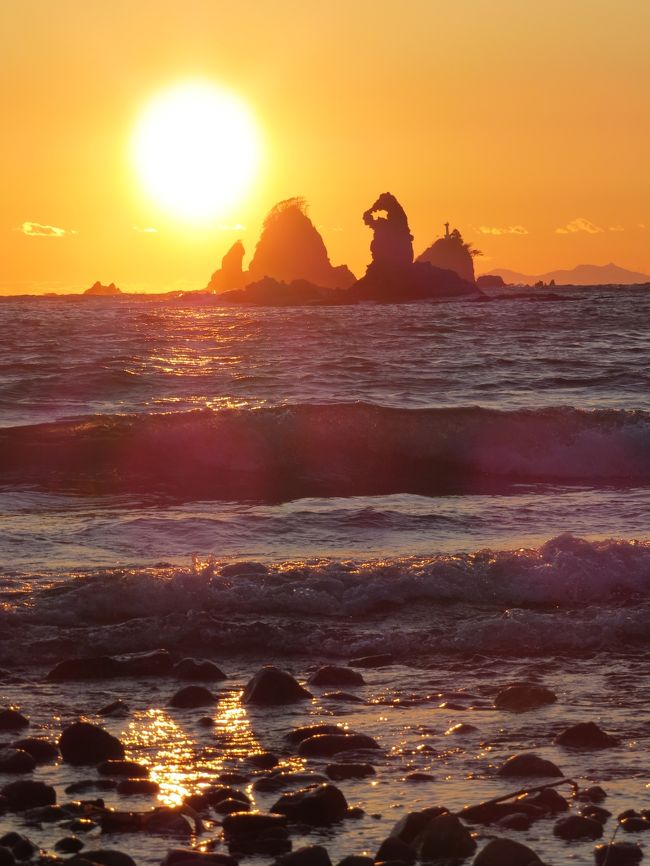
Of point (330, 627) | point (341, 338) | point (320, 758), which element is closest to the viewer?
point (320, 758)

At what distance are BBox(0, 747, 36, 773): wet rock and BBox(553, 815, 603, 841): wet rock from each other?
241 cm

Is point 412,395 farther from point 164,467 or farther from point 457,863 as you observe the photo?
point 457,863

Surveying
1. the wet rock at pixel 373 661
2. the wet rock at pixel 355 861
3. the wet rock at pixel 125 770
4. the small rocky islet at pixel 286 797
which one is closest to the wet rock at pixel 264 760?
the small rocky islet at pixel 286 797

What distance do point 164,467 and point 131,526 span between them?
5540 mm

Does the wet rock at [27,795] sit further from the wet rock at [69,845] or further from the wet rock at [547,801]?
the wet rock at [547,801]

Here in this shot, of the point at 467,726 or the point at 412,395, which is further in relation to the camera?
the point at 412,395

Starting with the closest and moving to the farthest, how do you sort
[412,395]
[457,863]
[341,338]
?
[457,863], [412,395], [341,338]

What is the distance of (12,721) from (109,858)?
75.3 inches

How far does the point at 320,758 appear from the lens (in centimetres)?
575

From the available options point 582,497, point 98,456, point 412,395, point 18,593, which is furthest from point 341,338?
point 18,593

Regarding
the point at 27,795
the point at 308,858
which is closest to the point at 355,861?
the point at 308,858

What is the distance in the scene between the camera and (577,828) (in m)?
4.77

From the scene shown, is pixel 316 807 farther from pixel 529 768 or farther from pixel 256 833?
pixel 529 768

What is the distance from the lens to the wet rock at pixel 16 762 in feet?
18.1
